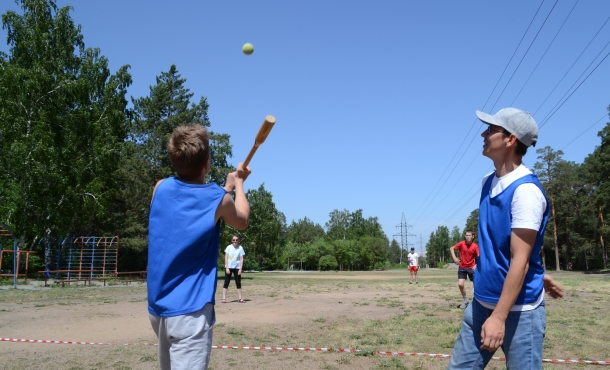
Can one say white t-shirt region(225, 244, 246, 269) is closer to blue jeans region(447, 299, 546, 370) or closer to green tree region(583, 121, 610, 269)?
blue jeans region(447, 299, 546, 370)

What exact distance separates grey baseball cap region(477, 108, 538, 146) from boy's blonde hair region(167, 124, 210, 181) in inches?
68.2

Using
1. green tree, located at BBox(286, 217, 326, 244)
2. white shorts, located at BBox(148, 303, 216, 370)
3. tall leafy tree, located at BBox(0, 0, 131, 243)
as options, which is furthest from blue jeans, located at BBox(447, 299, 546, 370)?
green tree, located at BBox(286, 217, 326, 244)

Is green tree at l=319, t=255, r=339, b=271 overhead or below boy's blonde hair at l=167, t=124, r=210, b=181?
below

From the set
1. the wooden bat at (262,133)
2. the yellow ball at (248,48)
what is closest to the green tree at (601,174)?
the yellow ball at (248,48)

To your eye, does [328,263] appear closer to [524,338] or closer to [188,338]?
[524,338]

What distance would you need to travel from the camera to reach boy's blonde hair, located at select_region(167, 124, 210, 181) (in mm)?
2756

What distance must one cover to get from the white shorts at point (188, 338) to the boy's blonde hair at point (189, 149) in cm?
76

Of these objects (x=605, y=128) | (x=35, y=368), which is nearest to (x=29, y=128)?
(x=35, y=368)

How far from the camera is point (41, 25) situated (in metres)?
30.7

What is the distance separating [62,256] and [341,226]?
98067 millimetres

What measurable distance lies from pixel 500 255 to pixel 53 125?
31936 mm

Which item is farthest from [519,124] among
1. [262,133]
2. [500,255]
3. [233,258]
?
[233,258]

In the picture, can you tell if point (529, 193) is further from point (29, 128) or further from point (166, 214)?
point (29, 128)

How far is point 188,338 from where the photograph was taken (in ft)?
8.48
